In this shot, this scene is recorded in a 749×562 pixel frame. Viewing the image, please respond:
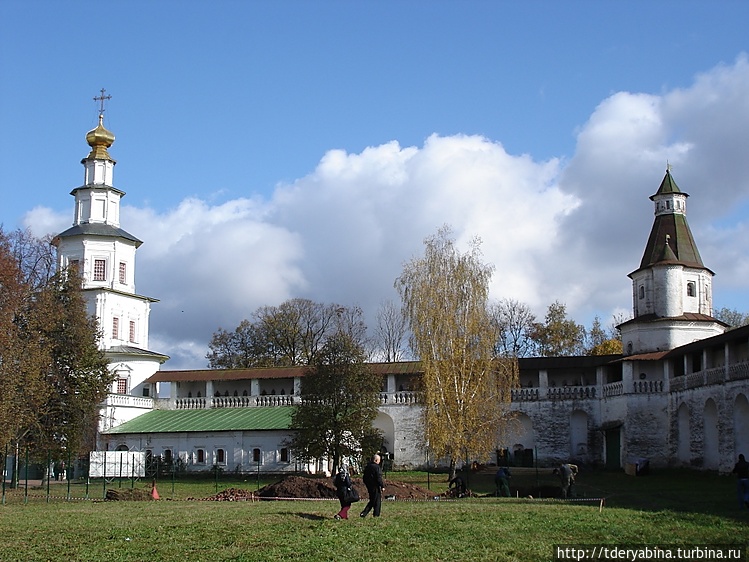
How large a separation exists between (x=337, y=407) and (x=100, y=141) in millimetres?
25148

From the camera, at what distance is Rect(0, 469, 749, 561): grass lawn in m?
16.0

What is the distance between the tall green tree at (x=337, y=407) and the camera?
42719mm

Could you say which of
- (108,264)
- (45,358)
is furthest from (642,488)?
(108,264)

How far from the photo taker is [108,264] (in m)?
57.4

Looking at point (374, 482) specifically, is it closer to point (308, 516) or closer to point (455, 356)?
point (308, 516)

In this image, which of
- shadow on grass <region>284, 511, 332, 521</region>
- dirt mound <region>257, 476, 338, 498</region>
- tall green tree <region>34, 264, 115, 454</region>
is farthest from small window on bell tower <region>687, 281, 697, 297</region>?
shadow on grass <region>284, 511, 332, 521</region>

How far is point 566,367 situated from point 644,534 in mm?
35068

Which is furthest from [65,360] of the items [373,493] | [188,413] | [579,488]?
[373,493]

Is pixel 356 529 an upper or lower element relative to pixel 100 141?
lower

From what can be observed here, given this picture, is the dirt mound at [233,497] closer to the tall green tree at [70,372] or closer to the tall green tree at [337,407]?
the tall green tree at [337,407]

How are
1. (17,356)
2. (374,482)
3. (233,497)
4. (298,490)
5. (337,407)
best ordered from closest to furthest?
1. (374,482)
2. (298,490)
3. (233,497)
4. (17,356)
5. (337,407)

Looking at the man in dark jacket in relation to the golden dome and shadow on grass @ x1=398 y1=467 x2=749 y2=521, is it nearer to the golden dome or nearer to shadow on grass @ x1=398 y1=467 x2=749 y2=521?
shadow on grass @ x1=398 y1=467 x2=749 y2=521

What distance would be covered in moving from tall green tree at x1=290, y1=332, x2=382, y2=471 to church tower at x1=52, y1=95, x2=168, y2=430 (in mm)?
16525

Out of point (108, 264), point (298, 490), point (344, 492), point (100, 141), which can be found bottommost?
point (298, 490)
